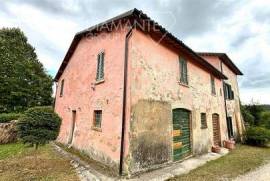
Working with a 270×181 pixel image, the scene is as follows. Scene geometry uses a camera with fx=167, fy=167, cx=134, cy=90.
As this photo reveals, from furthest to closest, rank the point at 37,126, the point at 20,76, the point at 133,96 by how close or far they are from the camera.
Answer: the point at 20,76
the point at 37,126
the point at 133,96

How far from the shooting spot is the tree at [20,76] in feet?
61.7

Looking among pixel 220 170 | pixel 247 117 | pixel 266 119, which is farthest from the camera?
pixel 247 117

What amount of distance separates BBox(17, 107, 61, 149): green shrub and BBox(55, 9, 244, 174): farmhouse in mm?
1589

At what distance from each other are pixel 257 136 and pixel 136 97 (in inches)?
504

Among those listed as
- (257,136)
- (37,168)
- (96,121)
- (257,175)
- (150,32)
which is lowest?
(257,175)

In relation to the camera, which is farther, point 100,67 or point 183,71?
point 183,71

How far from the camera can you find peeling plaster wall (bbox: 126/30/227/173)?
586cm

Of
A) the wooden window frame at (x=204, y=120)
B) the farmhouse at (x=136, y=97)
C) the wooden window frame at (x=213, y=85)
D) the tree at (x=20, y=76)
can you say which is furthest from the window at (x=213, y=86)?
the tree at (x=20, y=76)

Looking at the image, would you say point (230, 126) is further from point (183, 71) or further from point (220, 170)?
point (220, 170)

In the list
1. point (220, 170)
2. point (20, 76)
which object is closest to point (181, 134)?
point (220, 170)

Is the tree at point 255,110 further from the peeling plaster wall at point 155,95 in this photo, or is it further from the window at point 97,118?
the window at point 97,118

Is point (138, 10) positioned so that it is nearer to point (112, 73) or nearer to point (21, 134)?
point (112, 73)

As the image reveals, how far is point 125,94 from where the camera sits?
19.6 feet

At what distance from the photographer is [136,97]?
19.6 feet
